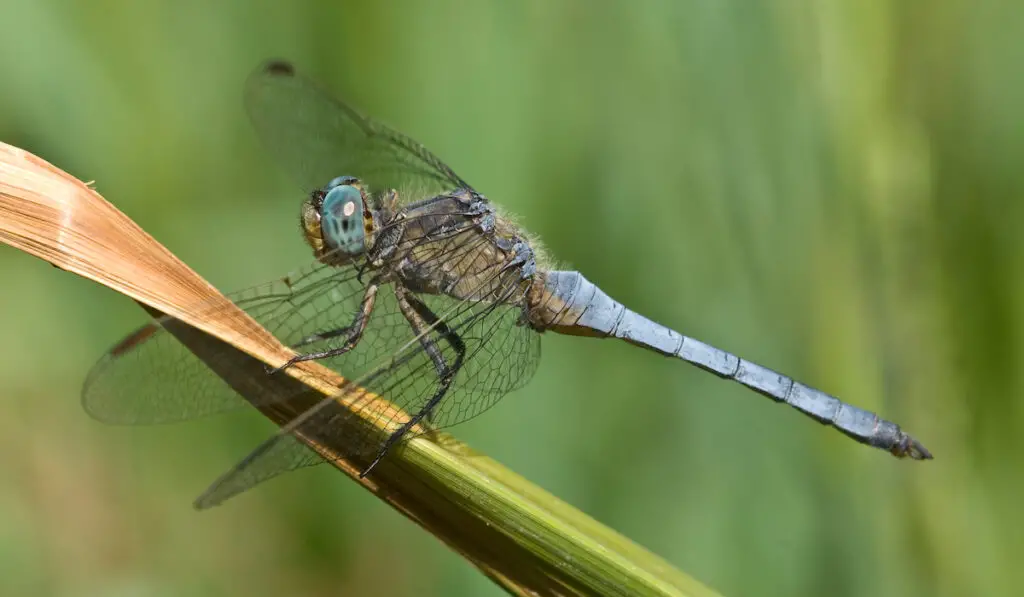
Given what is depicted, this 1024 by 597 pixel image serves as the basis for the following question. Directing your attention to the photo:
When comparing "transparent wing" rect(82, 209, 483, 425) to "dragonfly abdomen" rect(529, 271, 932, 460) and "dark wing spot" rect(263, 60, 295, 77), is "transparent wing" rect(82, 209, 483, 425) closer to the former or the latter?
"dragonfly abdomen" rect(529, 271, 932, 460)

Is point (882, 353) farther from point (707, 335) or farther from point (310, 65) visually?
point (310, 65)

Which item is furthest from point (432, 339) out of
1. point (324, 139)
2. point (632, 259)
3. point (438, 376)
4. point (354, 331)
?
point (324, 139)

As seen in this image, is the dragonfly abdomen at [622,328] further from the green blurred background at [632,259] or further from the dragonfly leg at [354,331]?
the dragonfly leg at [354,331]

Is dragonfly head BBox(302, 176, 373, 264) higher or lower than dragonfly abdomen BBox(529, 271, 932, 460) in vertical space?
lower

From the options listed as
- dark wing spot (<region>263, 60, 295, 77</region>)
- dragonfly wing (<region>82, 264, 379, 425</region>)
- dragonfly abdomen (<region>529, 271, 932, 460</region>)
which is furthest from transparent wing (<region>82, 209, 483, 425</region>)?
dark wing spot (<region>263, 60, 295, 77</region>)

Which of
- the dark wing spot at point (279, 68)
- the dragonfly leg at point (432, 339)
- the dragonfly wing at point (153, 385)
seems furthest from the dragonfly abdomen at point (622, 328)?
the dark wing spot at point (279, 68)

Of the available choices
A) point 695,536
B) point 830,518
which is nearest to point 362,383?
point 695,536

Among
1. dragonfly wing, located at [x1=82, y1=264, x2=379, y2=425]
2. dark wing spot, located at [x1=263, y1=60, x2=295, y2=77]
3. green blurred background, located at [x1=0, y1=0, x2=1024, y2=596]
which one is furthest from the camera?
dark wing spot, located at [x1=263, y1=60, x2=295, y2=77]
